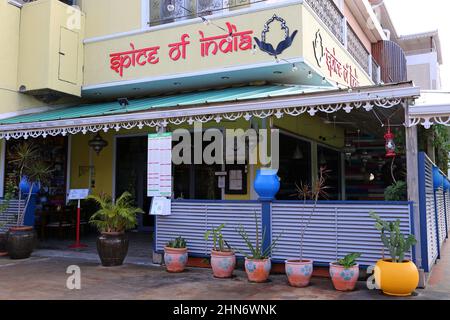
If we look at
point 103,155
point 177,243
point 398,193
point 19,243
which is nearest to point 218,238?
point 177,243

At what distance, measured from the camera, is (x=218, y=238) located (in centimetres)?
788

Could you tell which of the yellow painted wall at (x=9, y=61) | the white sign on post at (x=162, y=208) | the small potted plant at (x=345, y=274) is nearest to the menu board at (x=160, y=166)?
the white sign on post at (x=162, y=208)

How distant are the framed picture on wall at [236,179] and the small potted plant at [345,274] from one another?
403 centimetres

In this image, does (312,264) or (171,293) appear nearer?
(171,293)

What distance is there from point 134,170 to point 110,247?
5282mm

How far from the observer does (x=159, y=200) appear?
8.42m

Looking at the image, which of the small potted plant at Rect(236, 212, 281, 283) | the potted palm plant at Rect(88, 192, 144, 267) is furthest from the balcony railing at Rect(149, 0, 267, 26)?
the small potted plant at Rect(236, 212, 281, 283)

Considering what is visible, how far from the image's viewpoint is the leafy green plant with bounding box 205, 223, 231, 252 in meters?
7.58

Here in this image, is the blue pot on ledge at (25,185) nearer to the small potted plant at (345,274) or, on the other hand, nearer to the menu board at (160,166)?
the menu board at (160,166)

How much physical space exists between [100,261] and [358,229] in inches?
197

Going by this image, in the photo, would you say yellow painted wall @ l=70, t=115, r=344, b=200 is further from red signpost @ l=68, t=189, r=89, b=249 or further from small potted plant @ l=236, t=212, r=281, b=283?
small potted plant @ l=236, t=212, r=281, b=283

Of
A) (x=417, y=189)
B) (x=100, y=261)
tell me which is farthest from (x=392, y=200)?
(x=100, y=261)

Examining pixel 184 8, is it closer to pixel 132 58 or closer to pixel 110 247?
pixel 132 58

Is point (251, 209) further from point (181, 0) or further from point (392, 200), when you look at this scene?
point (181, 0)
